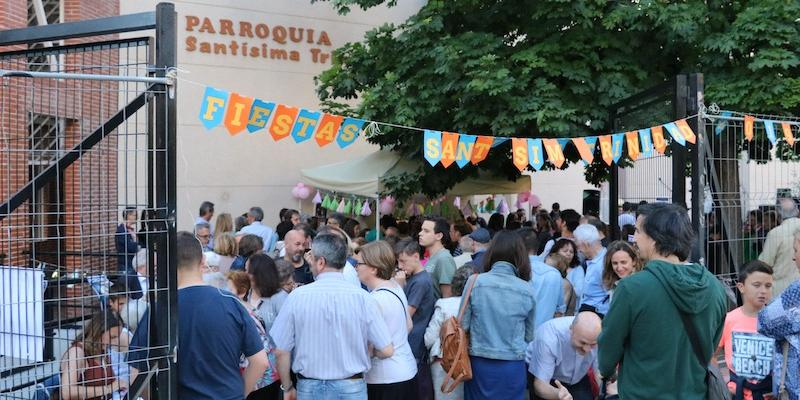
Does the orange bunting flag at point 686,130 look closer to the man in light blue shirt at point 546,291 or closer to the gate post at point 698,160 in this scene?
the gate post at point 698,160

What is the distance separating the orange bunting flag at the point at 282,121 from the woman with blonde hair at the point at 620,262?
2.97 meters

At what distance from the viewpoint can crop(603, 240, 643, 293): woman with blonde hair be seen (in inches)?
241

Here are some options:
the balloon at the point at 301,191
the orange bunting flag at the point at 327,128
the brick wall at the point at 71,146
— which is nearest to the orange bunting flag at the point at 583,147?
the orange bunting flag at the point at 327,128

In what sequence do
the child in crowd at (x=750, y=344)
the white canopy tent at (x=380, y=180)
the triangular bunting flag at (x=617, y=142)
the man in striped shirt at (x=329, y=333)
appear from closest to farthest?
1. the man in striped shirt at (x=329, y=333)
2. the child in crowd at (x=750, y=344)
3. the triangular bunting flag at (x=617, y=142)
4. the white canopy tent at (x=380, y=180)

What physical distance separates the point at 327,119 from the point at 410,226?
5.19m

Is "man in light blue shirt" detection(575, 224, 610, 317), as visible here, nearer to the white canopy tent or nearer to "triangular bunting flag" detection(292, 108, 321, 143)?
"triangular bunting flag" detection(292, 108, 321, 143)

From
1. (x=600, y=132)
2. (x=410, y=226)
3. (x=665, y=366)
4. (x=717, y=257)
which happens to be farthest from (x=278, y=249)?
(x=665, y=366)

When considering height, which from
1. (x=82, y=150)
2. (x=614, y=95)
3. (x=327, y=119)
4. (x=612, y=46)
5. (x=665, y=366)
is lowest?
(x=665, y=366)

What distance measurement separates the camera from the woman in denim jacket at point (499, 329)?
16.7 ft

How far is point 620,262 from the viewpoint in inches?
242

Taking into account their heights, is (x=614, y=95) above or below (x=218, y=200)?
above

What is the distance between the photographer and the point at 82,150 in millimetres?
3518

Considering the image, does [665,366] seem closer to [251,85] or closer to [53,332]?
[53,332]

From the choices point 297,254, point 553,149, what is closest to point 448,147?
point 553,149
